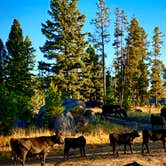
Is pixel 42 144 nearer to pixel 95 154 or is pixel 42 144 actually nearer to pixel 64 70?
pixel 95 154

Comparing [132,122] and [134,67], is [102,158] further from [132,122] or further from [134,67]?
[134,67]

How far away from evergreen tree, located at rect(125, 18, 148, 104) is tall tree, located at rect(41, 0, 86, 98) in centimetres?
1770

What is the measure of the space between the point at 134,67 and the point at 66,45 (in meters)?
21.7

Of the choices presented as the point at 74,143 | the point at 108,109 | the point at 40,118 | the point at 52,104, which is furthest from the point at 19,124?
the point at 108,109

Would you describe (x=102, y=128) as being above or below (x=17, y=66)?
below

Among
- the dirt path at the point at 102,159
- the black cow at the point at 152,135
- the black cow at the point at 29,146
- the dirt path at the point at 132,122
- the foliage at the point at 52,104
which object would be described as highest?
the foliage at the point at 52,104

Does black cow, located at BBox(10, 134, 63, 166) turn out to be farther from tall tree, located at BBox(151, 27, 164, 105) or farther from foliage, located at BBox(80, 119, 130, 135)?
tall tree, located at BBox(151, 27, 164, 105)

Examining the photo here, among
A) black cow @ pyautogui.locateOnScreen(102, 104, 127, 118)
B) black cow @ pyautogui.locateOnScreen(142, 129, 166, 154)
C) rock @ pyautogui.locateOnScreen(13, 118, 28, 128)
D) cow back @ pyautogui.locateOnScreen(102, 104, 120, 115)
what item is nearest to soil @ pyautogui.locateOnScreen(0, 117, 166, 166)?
black cow @ pyautogui.locateOnScreen(142, 129, 166, 154)

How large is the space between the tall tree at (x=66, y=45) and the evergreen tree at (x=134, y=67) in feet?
58.1

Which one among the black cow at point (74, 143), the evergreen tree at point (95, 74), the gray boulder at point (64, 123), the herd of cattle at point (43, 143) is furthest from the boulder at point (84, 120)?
the evergreen tree at point (95, 74)

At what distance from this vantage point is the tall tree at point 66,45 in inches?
2165

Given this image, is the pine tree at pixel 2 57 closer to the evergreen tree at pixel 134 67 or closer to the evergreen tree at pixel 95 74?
the evergreen tree at pixel 95 74

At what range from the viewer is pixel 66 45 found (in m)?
55.6

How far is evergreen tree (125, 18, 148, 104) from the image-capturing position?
7325 cm
